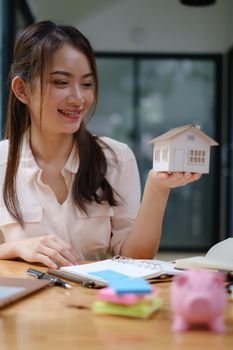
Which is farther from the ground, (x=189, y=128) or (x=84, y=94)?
(x=84, y=94)

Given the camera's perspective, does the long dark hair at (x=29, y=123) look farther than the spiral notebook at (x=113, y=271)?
Yes

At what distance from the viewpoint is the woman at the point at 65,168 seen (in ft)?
5.03

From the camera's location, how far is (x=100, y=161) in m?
1.69

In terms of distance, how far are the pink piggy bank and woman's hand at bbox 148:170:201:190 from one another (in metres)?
0.60

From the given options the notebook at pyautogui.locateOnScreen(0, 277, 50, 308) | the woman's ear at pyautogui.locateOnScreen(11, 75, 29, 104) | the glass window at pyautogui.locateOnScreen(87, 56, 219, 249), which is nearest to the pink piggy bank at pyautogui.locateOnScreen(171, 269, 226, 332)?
the notebook at pyautogui.locateOnScreen(0, 277, 50, 308)

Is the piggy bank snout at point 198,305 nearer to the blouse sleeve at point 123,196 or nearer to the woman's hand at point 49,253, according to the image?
the woman's hand at point 49,253

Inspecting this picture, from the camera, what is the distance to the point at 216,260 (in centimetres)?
124

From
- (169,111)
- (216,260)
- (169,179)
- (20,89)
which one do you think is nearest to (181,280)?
(216,260)

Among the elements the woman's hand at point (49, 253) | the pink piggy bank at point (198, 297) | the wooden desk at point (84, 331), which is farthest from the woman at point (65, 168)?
the pink piggy bank at point (198, 297)

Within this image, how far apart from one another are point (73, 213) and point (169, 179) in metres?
0.38

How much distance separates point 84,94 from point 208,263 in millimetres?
656

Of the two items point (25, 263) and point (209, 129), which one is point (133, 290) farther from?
point (209, 129)

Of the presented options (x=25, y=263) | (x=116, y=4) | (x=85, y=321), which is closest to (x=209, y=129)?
(x=116, y=4)

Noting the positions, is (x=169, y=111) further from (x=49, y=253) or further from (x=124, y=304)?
(x=124, y=304)
